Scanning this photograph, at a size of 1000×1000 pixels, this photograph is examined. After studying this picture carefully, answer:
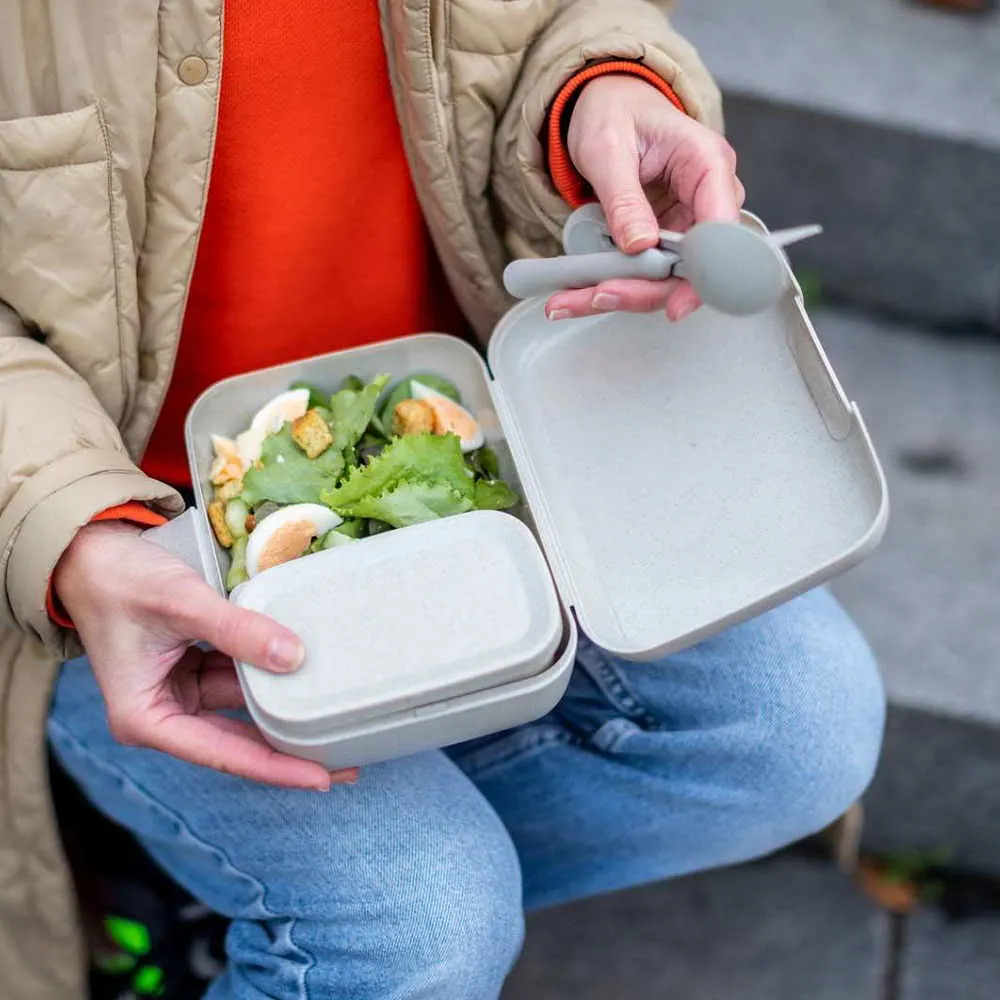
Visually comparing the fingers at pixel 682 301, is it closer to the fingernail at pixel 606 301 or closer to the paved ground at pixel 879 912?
the fingernail at pixel 606 301

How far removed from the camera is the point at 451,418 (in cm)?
91

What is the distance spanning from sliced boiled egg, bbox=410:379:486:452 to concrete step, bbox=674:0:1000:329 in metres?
0.70

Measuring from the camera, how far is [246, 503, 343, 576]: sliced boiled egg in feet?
2.68

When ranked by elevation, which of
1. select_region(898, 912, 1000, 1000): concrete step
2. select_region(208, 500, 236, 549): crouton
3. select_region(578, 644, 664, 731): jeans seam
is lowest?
select_region(898, 912, 1000, 1000): concrete step

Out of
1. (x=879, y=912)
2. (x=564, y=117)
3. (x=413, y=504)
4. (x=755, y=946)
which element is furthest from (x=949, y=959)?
(x=564, y=117)

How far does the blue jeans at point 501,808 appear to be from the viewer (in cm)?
86

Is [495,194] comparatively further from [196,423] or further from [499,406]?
[196,423]

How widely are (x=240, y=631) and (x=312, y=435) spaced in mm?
217

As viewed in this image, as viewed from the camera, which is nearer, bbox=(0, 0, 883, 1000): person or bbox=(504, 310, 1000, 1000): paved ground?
bbox=(0, 0, 883, 1000): person

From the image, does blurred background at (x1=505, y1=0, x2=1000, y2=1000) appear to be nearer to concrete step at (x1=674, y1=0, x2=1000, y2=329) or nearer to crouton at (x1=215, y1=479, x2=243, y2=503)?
concrete step at (x1=674, y1=0, x2=1000, y2=329)

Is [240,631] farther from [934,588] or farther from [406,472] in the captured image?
[934,588]

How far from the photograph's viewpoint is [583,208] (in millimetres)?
859

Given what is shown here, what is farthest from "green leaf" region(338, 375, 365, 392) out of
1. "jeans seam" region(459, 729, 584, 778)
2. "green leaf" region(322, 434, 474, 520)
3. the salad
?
"jeans seam" region(459, 729, 584, 778)

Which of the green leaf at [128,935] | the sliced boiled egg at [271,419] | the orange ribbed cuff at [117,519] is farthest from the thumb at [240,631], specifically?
the green leaf at [128,935]
